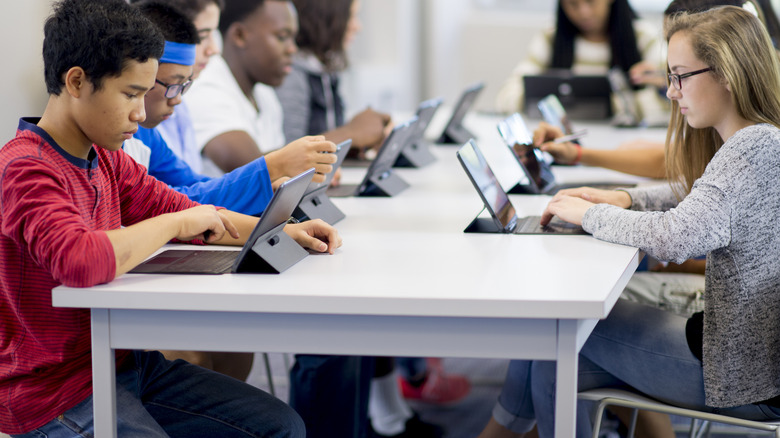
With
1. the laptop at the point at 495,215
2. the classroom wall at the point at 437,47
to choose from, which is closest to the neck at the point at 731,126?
the laptop at the point at 495,215

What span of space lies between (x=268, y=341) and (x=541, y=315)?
373 mm

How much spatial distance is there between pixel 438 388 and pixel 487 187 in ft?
4.58

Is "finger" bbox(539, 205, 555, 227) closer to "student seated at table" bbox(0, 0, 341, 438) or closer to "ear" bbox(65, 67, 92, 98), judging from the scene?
"student seated at table" bbox(0, 0, 341, 438)

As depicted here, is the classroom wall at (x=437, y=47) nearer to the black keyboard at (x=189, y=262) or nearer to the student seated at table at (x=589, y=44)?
the student seated at table at (x=589, y=44)

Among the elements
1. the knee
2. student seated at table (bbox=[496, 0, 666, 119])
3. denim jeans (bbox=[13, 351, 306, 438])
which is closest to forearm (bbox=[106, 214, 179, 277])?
denim jeans (bbox=[13, 351, 306, 438])

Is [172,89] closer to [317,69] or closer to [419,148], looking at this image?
[419,148]

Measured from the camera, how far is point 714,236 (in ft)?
4.07

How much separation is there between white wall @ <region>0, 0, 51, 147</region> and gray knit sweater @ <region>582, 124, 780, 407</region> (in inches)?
43.8

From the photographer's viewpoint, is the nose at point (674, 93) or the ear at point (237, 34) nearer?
the nose at point (674, 93)

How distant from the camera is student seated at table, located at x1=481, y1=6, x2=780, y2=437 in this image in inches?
49.6

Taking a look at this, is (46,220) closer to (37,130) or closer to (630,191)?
(37,130)

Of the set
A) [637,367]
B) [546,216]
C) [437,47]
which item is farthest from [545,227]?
[437,47]

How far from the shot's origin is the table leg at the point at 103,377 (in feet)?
3.66

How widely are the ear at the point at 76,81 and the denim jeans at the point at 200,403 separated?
43 cm
